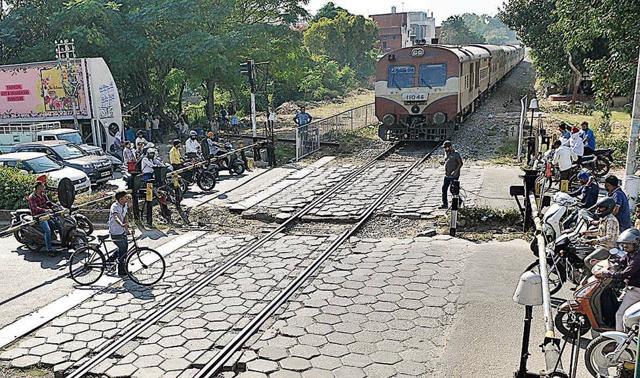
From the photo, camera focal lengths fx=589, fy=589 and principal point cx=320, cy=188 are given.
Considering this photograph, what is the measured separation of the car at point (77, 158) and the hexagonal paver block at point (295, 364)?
1265cm

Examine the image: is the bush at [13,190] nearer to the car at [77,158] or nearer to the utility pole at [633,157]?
the car at [77,158]

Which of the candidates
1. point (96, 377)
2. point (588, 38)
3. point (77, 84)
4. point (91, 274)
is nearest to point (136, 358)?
point (96, 377)

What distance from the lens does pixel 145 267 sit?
962 centimetres

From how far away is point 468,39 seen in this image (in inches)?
3770

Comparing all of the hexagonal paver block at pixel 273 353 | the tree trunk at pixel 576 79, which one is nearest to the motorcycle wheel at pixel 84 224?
the hexagonal paver block at pixel 273 353

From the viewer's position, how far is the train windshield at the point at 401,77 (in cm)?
2106

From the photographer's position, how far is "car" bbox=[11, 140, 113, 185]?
17.6 metres

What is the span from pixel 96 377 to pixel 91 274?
353 centimetres

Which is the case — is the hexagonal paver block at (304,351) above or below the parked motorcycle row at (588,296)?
below

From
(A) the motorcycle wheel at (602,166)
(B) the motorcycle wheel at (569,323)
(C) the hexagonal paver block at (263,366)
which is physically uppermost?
(A) the motorcycle wheel at (602,166)

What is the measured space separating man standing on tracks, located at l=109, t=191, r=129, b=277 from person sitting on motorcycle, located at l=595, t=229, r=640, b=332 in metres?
6.96

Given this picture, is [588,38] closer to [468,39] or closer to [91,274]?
[91,274]

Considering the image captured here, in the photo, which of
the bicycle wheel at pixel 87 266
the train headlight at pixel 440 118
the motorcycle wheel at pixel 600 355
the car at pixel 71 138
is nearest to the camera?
the motorcycle wheel at pixel 600 355

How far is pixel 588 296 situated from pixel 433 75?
1516 cm
